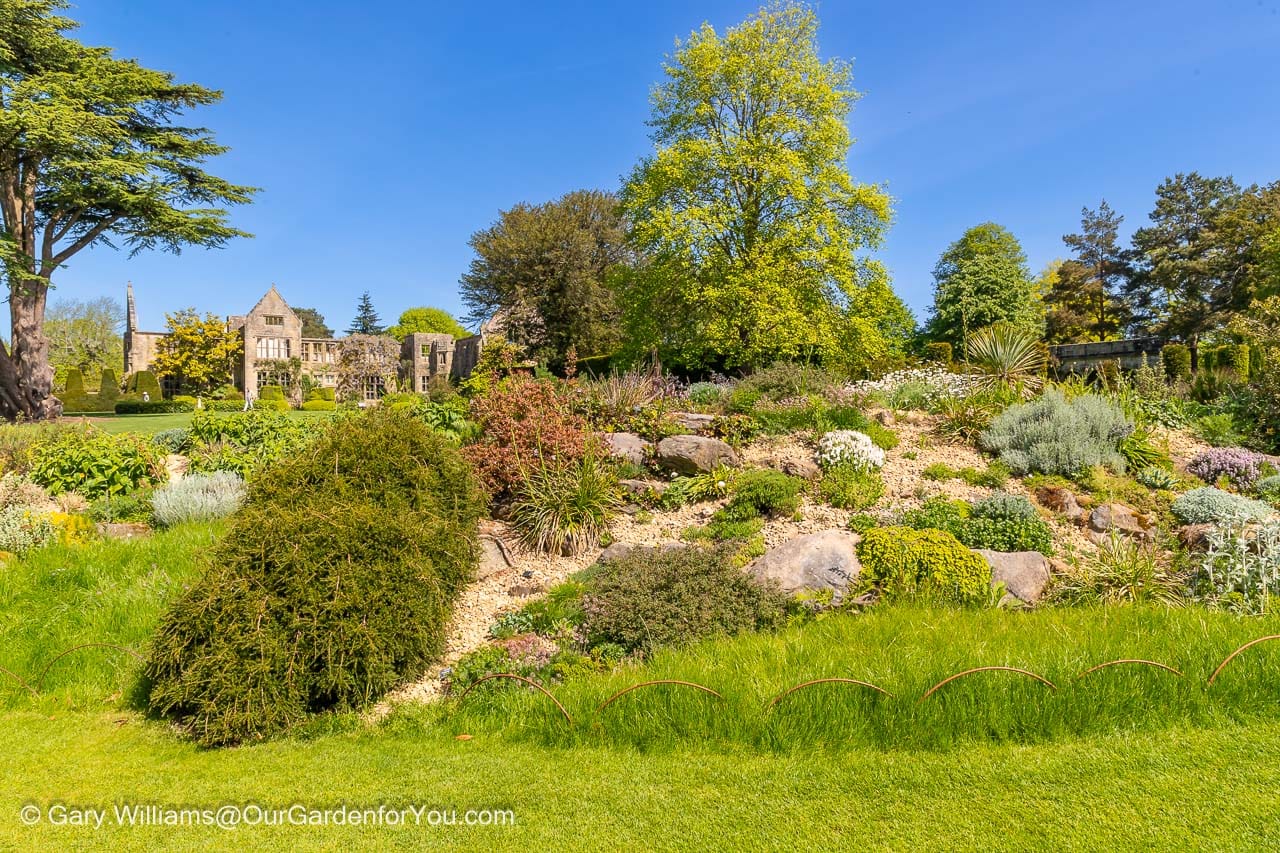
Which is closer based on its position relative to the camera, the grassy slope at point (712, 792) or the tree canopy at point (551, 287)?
the grassy slope at point (712, 792)

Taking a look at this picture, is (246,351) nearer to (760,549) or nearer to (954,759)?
(760,549)

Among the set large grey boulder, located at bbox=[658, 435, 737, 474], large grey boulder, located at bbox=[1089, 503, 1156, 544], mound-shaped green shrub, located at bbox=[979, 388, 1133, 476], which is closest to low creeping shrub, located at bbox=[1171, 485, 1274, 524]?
large grey boulder, located at bbox=[1089, 503, 1156, 544]

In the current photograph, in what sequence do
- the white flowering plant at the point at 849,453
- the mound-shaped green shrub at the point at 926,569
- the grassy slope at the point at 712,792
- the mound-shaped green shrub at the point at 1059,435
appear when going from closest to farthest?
the grassy slope at the point at 712,792
the mound-shaped green shrub at the point at 926,569
the mound-shaped green shrub at the point at 1059,435
the white flowering plant at the point at 849,453

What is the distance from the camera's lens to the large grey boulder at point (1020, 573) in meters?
4.77

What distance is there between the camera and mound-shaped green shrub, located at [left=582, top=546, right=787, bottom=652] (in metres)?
4.23

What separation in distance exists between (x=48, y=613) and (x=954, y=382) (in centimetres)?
1096

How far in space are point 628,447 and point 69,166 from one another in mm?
19469

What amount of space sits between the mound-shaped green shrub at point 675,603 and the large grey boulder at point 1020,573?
1.71 metres

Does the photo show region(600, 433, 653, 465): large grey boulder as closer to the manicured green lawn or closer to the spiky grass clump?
the spiky grass clump

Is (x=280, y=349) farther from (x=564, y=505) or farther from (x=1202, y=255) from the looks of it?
(x=1202, y=255)

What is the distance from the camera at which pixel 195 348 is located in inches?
1453

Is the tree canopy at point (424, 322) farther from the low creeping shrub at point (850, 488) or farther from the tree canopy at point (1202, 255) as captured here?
the low creeping shrub at point (850, 488)

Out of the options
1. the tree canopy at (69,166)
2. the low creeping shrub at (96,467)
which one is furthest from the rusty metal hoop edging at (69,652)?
the tree canopy at (69,166)

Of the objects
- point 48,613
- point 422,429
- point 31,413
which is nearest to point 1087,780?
point 422,429
